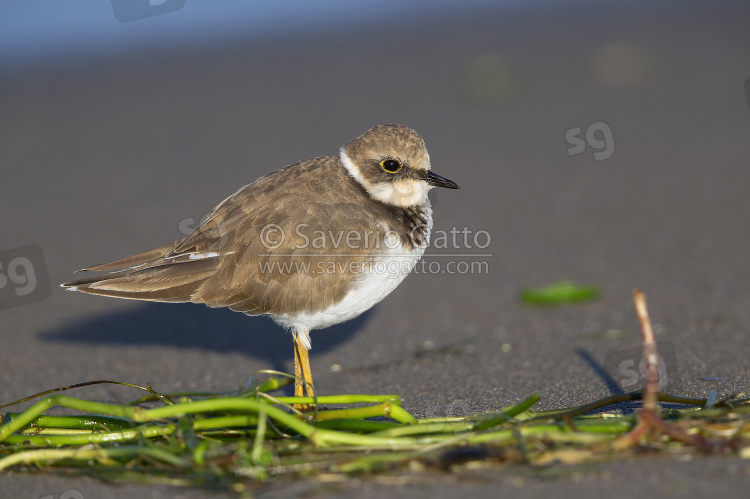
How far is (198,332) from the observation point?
5.59 m

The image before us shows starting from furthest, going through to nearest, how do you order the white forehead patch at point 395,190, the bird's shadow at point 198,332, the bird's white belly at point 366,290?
the bird's shadow at point 198,332, the white forehead patch at point 395,190, the bird's white belly at point 366,290

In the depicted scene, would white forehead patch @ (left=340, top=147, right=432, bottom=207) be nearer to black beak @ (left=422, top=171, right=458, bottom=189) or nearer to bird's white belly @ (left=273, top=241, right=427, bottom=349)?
black beak @ (left=422, top=171, right=458, bottom=189)

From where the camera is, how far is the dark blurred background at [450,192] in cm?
471

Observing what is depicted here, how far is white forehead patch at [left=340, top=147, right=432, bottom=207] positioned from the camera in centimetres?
452

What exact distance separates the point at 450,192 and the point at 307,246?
12.2ft

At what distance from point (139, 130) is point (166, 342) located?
4.74 metres

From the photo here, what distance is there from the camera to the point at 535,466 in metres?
2.71

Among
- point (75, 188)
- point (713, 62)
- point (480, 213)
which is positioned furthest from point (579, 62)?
point (75, 188)

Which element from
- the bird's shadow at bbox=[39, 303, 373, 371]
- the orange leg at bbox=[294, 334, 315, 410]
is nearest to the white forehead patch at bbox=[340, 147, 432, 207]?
the orange leg at bbox=[294, 334, 315, 410]

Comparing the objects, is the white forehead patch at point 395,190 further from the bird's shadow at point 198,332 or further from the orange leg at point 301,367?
the bird's shadow at point 198,332

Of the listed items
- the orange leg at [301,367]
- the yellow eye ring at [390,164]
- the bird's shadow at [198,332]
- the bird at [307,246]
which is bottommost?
the orange leg at [301,367]

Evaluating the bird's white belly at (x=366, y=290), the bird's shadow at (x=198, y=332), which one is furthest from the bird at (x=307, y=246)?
the bird's shadow at (x=198, y=332)

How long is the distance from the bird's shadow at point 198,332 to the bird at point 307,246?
903 millimetres

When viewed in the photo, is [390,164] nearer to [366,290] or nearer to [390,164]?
[390,164]
